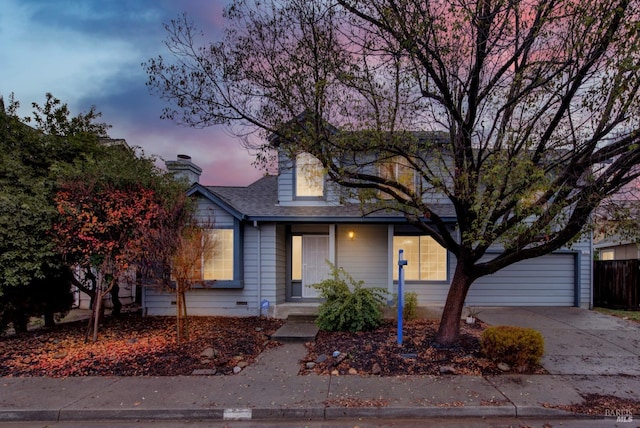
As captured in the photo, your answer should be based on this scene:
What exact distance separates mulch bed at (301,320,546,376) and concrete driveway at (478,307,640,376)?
83 cm

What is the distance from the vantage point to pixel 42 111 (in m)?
8.79

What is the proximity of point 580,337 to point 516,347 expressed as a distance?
3.09 meters

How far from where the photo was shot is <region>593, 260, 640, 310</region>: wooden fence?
11.7 meters

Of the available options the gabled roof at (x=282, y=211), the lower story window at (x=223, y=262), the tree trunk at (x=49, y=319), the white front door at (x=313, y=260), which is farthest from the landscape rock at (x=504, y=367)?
the tree trunk at (x=49, y=319)

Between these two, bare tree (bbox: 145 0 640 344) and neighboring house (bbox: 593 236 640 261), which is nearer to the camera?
bare tree (bbox: 145 0 640 344)

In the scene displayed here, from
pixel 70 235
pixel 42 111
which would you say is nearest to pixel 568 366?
pixel 70 235

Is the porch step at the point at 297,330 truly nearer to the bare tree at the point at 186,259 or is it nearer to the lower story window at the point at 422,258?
the bare tree at the point at 186,259

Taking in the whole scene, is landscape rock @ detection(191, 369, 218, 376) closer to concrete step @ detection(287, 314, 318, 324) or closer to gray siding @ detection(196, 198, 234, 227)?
concrete step @ detection(287, 314, 318, 324)

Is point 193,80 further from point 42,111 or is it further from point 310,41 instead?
point 42,111

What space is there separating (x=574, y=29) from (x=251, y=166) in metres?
6.04

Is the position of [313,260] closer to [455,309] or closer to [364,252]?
[364,252]

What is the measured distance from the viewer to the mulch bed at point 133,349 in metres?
5.82

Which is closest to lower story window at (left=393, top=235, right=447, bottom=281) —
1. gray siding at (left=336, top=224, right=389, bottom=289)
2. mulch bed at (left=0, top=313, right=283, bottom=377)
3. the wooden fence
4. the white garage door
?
gray siding at (left=336, top=224, right=389, bottom=289)

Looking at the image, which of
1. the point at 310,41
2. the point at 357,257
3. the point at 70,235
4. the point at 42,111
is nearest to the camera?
the point at 310,41
